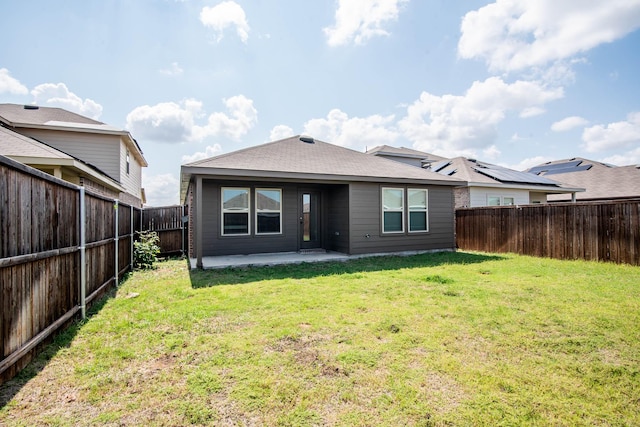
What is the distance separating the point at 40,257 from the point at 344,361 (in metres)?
3.11

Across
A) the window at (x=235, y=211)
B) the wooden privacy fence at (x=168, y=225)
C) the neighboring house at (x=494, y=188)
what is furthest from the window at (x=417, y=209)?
the wooden privacy fence at (x=168, y=225)

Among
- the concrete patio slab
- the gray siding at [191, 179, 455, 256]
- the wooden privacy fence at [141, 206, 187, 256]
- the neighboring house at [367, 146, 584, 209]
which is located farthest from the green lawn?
the neighboring house at [367, 146, 584, 209]

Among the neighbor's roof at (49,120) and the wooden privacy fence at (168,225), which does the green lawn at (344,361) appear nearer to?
the wooden privacy fence at (168,225)

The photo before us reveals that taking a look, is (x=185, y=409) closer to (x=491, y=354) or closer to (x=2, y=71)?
(x=491, y=354)

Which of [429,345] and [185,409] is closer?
[185,409]

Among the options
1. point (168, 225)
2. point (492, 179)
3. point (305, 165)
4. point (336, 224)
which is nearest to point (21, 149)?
point (168, 225)

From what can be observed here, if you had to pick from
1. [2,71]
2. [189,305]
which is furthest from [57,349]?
[2,71]

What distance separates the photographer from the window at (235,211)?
930 centimetres

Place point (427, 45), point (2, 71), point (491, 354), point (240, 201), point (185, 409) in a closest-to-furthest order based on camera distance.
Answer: point (185, 409)
point (491, 354)
point (240, 201)
point (427, 45)
point (2, 71)

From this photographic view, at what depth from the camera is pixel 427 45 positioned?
11.0 meters

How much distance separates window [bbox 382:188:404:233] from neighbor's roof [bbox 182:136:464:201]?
49 centimetres

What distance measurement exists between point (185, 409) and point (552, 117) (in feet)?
61.6

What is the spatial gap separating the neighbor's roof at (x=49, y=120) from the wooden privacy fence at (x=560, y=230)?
14114 mm

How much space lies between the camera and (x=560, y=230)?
917cm
